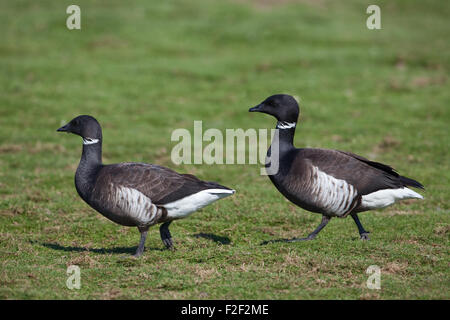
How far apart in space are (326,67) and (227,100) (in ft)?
23.6

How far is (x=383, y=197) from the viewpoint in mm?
11008

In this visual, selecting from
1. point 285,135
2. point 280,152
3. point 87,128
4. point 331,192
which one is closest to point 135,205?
point 87,128

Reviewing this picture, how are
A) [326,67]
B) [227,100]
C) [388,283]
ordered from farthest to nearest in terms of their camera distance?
[326,67]
[227,100]
[388,283]

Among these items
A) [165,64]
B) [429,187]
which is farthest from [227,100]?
[429,187]

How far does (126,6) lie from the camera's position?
38.9 meters

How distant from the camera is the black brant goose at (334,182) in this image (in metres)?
10.8

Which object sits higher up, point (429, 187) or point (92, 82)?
point (92, 82)

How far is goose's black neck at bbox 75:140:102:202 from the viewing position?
10.6m

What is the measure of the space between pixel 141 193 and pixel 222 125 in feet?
42.4

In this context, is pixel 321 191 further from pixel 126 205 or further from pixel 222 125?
pixel 222 125

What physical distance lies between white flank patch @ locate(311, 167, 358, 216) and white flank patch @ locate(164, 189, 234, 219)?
1694mm

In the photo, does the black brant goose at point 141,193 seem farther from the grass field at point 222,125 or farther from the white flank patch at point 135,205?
the grass field at point 222,125

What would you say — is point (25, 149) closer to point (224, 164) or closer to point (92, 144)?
point (224, 164)
